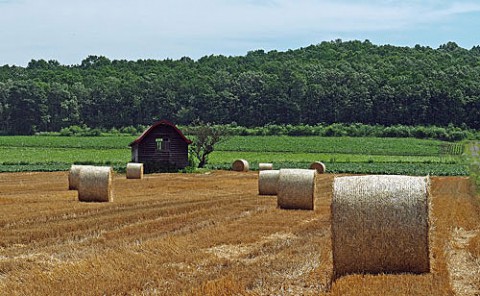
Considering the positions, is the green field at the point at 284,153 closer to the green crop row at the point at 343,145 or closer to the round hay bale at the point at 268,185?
the green crop row at the point at 343,145

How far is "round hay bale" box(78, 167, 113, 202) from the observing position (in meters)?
22.9

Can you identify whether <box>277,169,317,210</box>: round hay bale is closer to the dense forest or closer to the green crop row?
the green crop row

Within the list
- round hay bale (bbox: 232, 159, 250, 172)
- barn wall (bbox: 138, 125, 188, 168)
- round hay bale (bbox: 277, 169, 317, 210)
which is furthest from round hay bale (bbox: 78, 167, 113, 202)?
round hay bale (bbox: 232, 159, 250, 172)

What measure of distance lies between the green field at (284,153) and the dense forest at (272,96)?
1781 cm

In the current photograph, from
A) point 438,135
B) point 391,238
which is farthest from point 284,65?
point 391,238

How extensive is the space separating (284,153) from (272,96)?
120 feet

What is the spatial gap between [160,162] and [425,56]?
8287 centimetres

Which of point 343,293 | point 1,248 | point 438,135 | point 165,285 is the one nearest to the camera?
point 343,293

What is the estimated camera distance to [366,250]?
10766mm

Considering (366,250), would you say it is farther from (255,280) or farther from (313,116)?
(313,116)

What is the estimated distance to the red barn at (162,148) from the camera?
50.2m

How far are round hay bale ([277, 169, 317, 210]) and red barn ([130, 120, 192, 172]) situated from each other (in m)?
29.8

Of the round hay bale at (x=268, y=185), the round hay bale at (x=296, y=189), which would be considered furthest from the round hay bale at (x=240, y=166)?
the round hay bale at (x=296, y=189)

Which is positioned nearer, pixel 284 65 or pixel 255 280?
pixel 255 280
